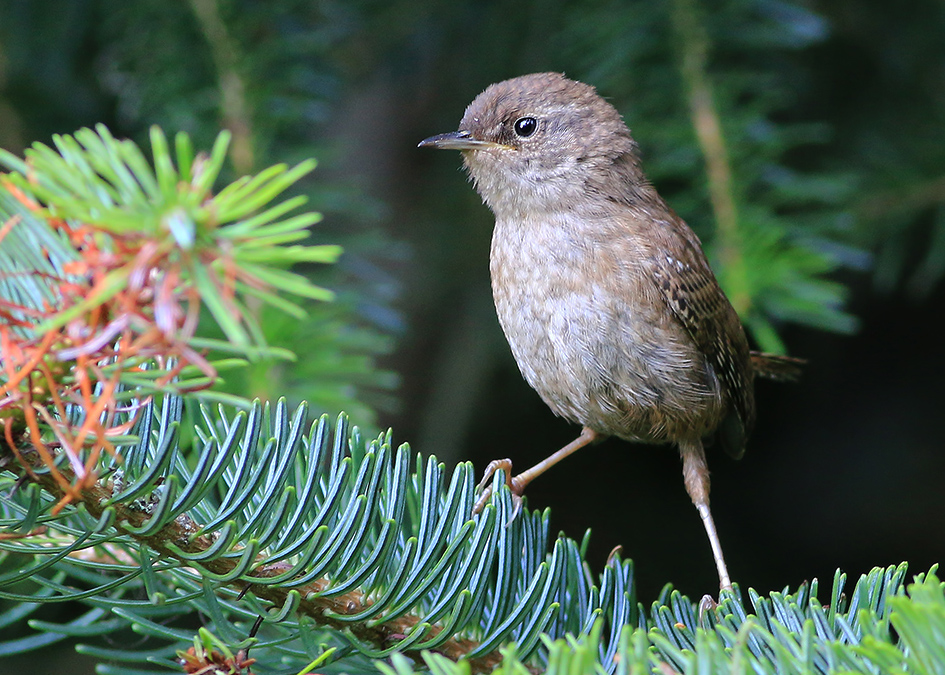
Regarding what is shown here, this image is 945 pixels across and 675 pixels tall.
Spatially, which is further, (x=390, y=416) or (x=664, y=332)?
(x=390, y=416)

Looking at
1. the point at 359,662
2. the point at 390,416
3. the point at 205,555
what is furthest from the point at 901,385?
the point at 205,555

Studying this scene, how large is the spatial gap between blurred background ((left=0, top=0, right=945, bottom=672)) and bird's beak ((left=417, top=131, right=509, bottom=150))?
25 cm

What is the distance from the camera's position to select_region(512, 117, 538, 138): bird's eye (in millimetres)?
2641

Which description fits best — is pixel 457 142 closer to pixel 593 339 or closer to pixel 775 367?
pixel 593 339

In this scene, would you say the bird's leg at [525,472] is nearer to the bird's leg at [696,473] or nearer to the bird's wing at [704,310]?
the bird's leg at [696,473]

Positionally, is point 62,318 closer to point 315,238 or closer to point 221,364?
point 221,364

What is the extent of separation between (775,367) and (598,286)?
0.91m

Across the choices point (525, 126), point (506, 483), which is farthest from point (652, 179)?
point (506, 483)

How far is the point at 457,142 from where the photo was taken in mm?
2518

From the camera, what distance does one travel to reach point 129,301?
A: 767 millimetres

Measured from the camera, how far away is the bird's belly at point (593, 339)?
225cm

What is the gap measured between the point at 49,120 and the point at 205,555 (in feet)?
6.22

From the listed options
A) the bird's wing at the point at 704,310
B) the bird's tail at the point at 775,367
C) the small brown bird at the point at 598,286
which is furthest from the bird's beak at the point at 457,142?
the bird's tail at the point at 775,367

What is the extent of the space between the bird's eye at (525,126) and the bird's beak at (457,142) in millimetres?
68
